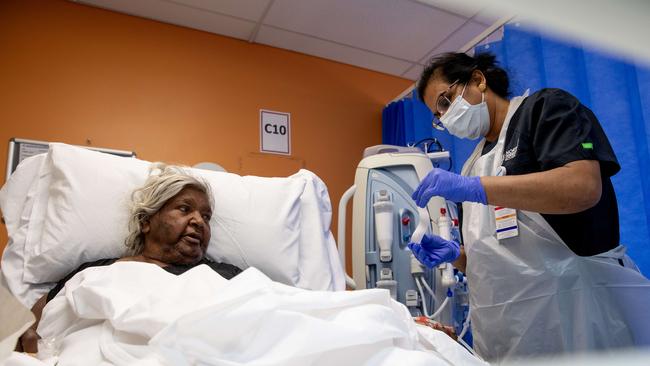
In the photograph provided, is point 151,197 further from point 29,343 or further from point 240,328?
point 240,328

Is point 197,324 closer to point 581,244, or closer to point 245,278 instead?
point 245,278

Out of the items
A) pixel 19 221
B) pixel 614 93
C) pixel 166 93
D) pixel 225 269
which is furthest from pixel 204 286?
pixel 166 93

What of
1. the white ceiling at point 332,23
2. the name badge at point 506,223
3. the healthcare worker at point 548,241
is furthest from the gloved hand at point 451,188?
the white ceiling at point 332,23

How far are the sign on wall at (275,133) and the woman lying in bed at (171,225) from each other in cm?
122

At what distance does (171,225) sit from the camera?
4.69 feet

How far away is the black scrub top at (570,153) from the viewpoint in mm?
1099

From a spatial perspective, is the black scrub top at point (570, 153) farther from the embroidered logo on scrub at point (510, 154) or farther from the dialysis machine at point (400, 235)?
the dialysis machine at point (400, 235)

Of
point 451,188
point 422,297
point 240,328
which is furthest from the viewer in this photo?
point 422,297

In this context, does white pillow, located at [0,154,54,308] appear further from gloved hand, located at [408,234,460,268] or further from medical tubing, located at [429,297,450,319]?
medical tubing, located at [429,297,450,319]

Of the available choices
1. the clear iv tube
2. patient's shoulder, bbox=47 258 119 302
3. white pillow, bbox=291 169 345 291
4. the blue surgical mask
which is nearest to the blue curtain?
the blue surgical mask

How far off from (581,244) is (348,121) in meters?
2.06

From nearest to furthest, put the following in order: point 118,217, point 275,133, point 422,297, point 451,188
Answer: point 451,188, point 118,217, point 422,297, point 275,133

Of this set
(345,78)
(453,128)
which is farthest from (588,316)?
(345,78)

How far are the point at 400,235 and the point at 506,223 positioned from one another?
61 centimetres
